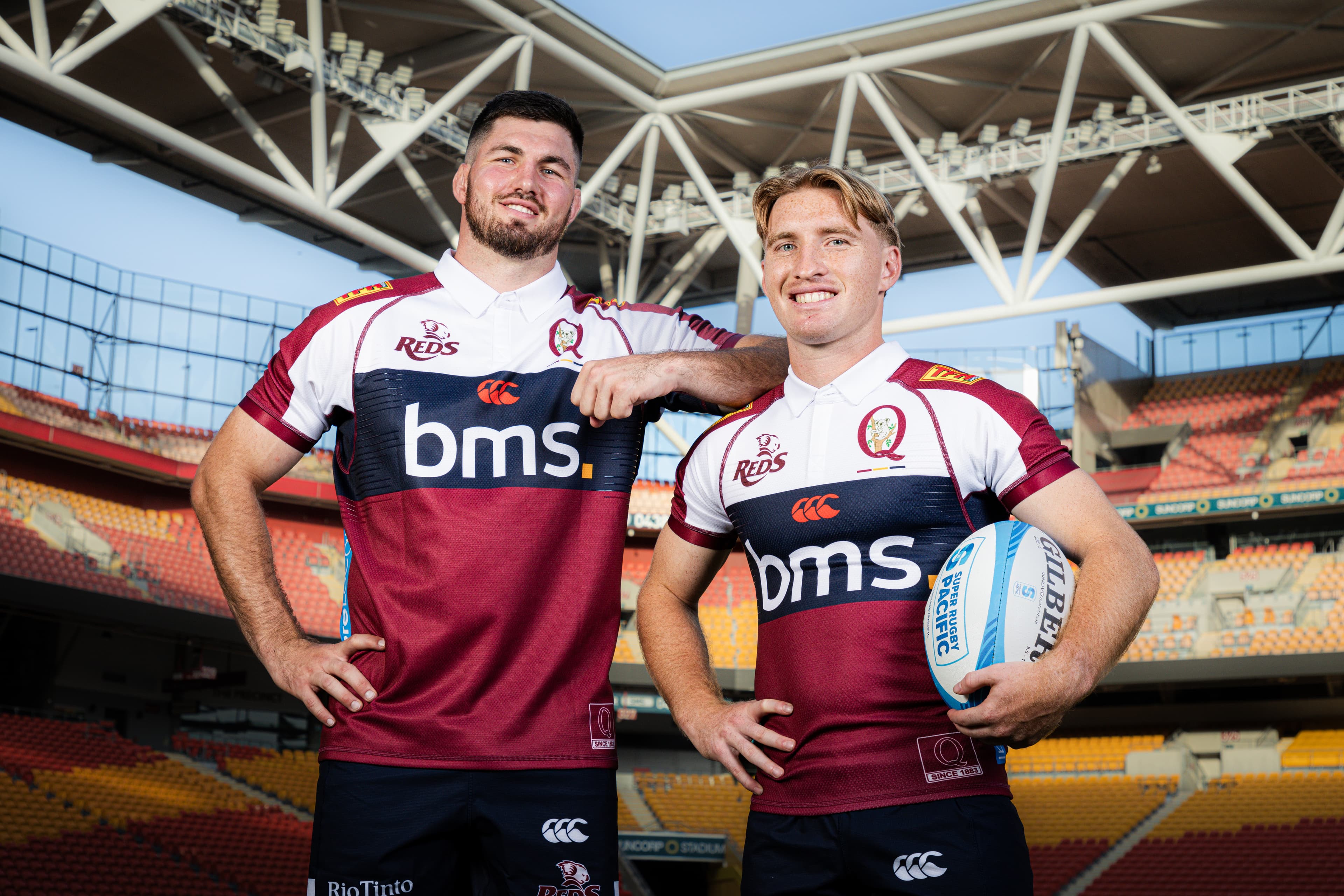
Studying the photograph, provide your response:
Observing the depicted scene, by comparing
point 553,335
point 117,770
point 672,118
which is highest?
point 672,118

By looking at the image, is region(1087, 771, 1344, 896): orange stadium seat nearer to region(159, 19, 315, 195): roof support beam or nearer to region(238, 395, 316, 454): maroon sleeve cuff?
region(159, 19, 315, 195): roof support beam

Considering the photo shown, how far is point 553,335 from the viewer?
351 centimetres

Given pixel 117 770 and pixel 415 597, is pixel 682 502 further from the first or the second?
pixel 117 770

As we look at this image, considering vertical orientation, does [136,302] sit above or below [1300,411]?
above

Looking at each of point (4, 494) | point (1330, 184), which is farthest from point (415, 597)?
point (1330, 184)

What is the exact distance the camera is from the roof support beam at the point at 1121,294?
1625 centimetres

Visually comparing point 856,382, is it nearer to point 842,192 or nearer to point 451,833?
point 842,192

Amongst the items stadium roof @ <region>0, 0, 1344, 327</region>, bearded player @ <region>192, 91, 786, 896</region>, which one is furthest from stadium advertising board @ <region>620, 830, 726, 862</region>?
bearded player @ <region>192, 91, 786, 896</region>

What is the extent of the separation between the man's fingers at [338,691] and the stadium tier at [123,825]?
1280 cm

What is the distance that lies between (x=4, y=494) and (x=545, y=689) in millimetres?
22118

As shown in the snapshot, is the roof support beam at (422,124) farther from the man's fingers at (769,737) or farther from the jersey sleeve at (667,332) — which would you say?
the man's fingers at (769,737)

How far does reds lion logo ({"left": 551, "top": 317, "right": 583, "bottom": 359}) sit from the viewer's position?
11.5 feet

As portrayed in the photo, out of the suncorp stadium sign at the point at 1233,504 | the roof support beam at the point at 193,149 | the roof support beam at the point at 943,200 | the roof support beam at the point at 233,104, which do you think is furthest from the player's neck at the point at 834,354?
the suncorp stadium sign at the point at 1233,504

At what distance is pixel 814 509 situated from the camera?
303 cm
